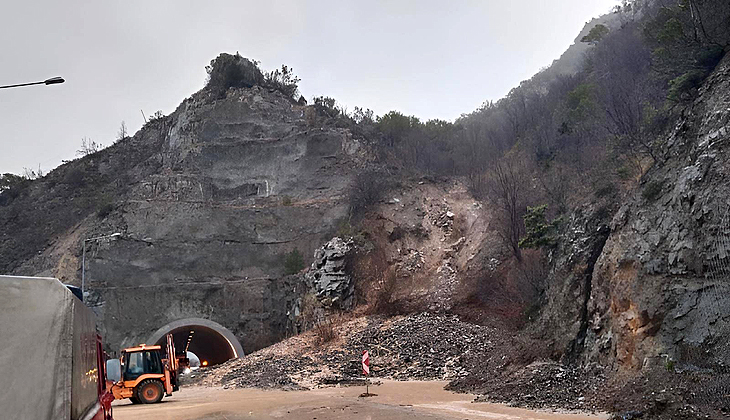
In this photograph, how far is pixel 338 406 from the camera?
14.3 meters

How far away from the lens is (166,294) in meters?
35.3

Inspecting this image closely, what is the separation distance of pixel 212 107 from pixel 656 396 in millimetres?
44850

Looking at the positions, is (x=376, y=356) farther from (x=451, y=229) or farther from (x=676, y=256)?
(x=451, y=229)

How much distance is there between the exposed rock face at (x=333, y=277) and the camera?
30.1m

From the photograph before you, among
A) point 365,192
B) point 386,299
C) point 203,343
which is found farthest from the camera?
point 203,343

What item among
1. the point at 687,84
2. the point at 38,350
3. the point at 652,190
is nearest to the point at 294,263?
the point at 652,190

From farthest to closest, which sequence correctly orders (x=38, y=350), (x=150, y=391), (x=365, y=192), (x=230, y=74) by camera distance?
(x=230, y=74) → (x=365, y=192) → (x=150, y=391) → (x=38, y=350)

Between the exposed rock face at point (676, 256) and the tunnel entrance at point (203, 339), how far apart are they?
23795 millimetres

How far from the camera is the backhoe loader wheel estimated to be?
58.4 ft

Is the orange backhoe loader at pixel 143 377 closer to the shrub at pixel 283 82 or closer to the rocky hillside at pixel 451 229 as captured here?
the rocky hillside at pixel 451 229

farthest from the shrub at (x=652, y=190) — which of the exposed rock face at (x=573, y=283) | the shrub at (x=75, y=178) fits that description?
the shrub at (x=75, y=178)

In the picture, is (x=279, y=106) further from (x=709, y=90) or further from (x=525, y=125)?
(x=709, y=90)

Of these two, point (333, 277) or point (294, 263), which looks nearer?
point (333, 277)

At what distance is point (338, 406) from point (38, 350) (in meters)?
11.8
